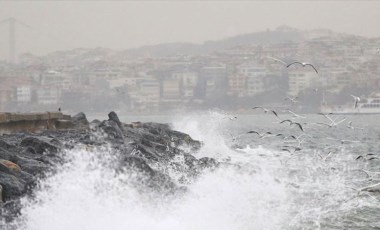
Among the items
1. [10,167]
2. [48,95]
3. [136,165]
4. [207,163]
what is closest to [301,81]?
[48,95]

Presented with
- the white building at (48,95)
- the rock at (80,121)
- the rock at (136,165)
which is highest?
the rock at (136,165)

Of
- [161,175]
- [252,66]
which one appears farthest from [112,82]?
[161,175]

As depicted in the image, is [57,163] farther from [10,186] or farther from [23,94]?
[23,94]

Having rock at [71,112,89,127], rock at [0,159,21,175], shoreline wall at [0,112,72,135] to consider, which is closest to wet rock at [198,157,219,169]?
shoreline wall at [0,112,72,135]

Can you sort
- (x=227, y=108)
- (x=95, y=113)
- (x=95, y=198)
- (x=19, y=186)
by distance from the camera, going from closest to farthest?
(x=19, y=186) < (x=95, y=198) < (x=227, y=108) < (x=95, y=113)

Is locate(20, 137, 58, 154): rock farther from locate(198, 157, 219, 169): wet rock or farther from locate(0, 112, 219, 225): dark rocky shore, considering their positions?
locate(198, 157, 219, 169): wet rock

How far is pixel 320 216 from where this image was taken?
11.1 m

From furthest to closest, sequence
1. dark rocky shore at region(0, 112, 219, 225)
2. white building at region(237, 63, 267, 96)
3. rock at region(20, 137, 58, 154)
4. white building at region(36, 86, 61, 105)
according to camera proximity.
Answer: white building at region(36, 86, 61, 105), white building at region(237, 63, 267, 96), rock at region(20, 137, 58, 154), dark rocky shore at region(0, 112, 219, 225)

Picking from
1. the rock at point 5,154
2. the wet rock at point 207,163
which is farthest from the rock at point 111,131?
the rock at point 5,154

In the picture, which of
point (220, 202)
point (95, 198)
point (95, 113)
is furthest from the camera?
point (95, 113)

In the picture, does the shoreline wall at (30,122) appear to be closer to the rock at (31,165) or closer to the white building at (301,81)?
the rock at (31,165)

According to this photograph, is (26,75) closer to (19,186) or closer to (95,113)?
(95,113)

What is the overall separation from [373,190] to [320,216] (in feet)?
9.48

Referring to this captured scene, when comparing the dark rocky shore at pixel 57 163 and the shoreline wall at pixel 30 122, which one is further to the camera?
the shoreline wall at pixel 30 122
